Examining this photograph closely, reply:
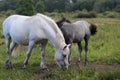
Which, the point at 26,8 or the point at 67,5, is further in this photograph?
the point at 67,5

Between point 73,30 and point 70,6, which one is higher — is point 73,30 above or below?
above

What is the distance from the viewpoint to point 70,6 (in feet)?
302

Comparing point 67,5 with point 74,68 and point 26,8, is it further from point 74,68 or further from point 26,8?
point 74,68

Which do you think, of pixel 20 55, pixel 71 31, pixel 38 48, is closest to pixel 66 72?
pixel 71 31

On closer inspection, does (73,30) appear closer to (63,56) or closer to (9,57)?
(63,56)

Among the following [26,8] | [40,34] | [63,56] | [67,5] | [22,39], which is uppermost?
[40,34]

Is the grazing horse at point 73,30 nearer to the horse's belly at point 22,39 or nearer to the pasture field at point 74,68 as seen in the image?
the pasture field at point 74,68

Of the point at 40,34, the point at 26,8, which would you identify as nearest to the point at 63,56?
the point at 40,34

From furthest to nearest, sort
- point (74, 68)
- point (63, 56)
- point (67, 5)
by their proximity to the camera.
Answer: point (67, 5), point (74, 68), point (63, 56)

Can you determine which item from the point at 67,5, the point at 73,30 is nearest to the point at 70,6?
the point at 67,5

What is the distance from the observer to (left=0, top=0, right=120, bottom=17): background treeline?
54250 millimetres

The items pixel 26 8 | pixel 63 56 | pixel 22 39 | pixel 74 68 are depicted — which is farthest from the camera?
pixel 26 8

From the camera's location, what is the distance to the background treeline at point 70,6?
178ft

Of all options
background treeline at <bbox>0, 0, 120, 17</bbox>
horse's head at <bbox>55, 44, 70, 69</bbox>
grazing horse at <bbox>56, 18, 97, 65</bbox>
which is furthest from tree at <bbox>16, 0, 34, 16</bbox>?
horse's head at <bbox>55, 44, 70, 69</bbox>
